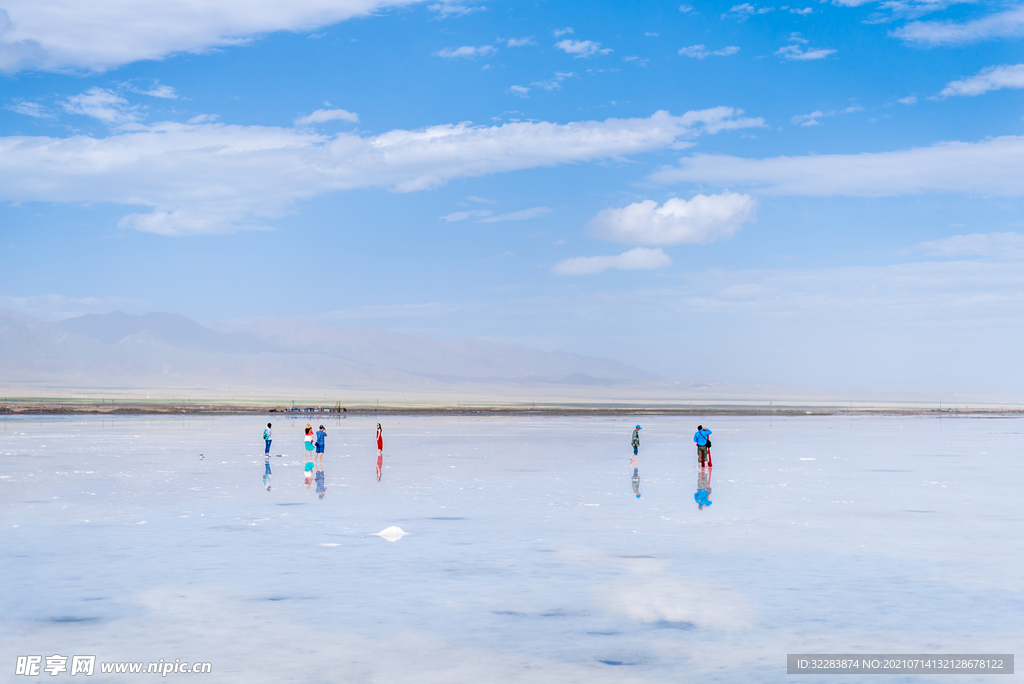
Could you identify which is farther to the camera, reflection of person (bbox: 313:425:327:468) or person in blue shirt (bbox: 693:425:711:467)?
reflection of person (bbox: 313:425:327:468)

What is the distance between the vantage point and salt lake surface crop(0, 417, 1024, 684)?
9547 mm

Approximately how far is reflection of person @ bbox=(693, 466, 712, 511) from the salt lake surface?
41 cm

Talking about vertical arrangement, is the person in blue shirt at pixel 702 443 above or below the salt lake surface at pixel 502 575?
above

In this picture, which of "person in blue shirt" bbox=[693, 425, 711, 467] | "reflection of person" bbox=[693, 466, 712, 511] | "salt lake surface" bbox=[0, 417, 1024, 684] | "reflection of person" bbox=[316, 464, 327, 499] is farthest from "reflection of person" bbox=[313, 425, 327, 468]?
"reflection of person" bbox=[693, 466, 712, 511]

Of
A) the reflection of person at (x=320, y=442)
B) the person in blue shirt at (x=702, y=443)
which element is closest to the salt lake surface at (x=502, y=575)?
the person in blue shirt at (x=702, y=443)

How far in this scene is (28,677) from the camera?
8.74 metres

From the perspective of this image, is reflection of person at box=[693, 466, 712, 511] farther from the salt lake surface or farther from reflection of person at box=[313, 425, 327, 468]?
reflection of person at box=[313, 425, 327, 468]

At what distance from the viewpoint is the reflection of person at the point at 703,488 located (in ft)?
72.0

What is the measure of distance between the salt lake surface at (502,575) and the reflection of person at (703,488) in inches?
16.3

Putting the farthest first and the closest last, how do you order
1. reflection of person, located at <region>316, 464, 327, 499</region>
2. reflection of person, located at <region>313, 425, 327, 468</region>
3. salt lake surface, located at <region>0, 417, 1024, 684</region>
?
reflection of person, located at <region>313, 425, 327, 468</region>, reflection of person, located at <region>316, 464, 327, 499</region>, salt lake surface, located at <region>0, 417, 1024, 684</region>

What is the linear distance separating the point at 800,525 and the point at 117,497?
54.4ft

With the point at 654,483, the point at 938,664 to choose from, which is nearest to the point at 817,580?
the point at 938,664

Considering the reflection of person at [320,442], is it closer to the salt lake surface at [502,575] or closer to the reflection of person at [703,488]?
the salt lake surface at [502,575]

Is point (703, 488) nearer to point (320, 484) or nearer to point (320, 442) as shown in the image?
point (320, 484)
